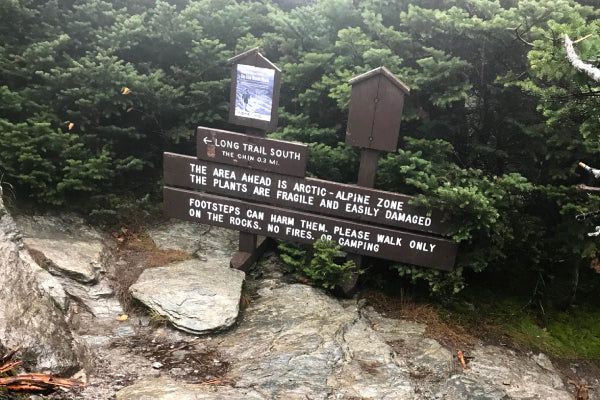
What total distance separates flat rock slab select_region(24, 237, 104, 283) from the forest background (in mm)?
813

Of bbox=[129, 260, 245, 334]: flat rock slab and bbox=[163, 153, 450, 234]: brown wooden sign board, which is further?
bbox=[163, 153, 450, 234]: brown wooden sign board

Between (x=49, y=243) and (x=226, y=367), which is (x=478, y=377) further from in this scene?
(x=49, y=243)

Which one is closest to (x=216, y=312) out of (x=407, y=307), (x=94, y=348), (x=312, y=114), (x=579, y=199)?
(x=94, y=348)

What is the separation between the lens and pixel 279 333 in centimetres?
534

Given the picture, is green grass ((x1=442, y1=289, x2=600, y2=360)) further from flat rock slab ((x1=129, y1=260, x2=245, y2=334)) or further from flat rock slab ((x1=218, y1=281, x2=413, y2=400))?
flat rock slab ((x1=129, y1=260, x2=245, y2=334))

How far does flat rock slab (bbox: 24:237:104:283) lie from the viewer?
5895mm

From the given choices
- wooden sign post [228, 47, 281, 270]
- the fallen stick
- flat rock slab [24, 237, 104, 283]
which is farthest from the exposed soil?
flat rock slab [24, 237, 104, 283]

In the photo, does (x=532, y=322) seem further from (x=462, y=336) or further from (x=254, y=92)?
(x=254, y=92)

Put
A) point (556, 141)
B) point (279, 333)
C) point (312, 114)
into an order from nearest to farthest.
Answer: point (279, 333), point (556, 141), point (312, 114)

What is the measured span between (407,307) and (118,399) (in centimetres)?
374

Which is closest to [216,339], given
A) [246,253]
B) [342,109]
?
[246,253]

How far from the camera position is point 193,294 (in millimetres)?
5770

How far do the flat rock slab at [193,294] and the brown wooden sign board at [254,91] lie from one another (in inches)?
83.5

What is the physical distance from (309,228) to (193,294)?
5.70 ft
